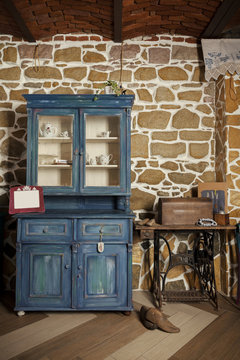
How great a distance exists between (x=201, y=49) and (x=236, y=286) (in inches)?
115

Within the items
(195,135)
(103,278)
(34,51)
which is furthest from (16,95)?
(103,278)

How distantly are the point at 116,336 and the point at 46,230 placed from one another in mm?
1076

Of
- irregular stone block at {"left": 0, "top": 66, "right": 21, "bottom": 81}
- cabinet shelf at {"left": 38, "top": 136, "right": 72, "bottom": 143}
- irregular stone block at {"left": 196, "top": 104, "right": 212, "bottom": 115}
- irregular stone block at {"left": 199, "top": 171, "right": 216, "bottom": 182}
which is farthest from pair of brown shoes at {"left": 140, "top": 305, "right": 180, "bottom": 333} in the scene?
irregular stone block at {"left": 0, "top": 66, "right": 21, "bottom": 81}

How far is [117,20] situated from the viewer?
2.52m

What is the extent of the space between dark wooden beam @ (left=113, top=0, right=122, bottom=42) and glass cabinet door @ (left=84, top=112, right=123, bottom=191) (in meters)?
1.08

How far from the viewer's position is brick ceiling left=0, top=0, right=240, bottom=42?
93.6 inches

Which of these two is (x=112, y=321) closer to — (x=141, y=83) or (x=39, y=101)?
(x=39, y=101)

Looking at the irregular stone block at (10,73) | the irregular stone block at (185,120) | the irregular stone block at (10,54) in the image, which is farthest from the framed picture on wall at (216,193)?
the irregular stone block at (10,54)

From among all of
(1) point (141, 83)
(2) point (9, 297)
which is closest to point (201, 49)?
(1) point (141, 83)

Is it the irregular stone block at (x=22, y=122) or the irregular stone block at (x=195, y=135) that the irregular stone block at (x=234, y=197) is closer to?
the irregular stone block at (x=195, y=135)

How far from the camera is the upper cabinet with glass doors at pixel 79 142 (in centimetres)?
234

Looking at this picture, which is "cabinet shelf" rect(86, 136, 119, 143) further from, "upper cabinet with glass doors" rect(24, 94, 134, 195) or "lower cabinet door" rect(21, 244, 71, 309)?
"lower cabinet door" rect(21, 244, 71, 309)

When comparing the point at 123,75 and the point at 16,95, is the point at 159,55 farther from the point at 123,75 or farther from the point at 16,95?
the point at 16,95

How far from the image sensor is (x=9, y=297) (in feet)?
8.33
